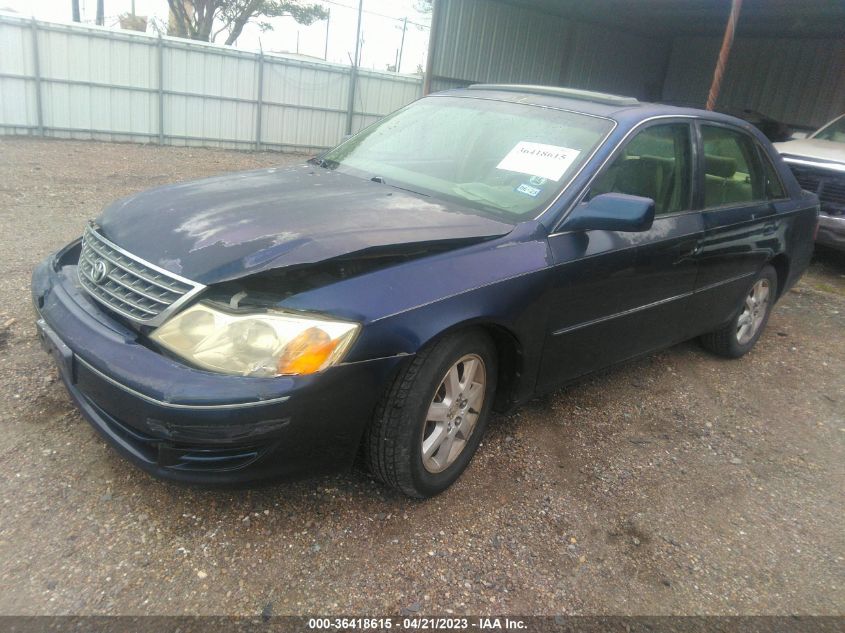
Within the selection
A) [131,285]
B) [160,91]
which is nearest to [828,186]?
[131,285]

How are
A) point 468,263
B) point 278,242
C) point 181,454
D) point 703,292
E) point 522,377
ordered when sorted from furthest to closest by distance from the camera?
point 703,292 < point 522,377 < point 468,263 < point 278,242 < point 181,454

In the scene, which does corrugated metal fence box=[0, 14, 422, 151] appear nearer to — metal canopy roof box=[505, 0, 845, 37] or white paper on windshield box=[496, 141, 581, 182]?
metal canopy roof box=[505, 0, 845, 37]

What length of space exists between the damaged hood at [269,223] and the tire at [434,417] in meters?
0.45

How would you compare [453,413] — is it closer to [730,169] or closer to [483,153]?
[483,153]

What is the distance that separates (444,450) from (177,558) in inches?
41.8

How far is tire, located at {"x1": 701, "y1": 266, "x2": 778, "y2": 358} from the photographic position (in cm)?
Result: 449

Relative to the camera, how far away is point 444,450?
267cm

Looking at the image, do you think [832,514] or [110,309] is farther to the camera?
[832,514]

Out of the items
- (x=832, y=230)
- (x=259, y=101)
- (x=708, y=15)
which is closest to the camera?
(x=832, y=230)

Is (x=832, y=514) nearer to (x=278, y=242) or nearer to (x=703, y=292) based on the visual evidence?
(x=703, y=292)

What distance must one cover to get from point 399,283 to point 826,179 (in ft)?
21.6

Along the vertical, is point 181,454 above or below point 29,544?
above

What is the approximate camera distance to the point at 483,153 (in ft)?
11.0

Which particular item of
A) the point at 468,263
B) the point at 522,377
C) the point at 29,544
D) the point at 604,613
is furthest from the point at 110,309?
the point at 604,613
